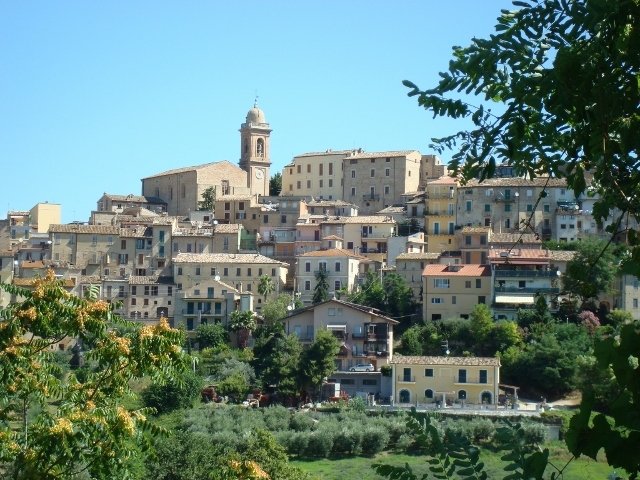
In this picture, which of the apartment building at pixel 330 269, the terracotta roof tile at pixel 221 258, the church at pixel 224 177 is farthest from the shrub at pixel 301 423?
the church at pixel 224 177

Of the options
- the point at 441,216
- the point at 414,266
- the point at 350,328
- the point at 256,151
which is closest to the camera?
the point at 350,328

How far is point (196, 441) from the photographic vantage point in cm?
3028

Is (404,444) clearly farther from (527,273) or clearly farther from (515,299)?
(527,273)

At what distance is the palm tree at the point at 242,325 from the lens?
5078 cm

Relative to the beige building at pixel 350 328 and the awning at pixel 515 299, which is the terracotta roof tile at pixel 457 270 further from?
the beige building at pixel 350 328

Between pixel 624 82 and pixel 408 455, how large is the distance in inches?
1298

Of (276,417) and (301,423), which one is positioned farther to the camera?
(276,417)

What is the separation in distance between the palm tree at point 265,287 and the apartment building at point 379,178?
1428 cm

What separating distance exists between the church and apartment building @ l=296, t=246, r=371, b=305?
650 inches

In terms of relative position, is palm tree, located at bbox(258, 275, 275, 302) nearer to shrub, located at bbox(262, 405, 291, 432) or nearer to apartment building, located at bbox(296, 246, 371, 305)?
apartment building, located at bbox(296, 246, 371, 305)

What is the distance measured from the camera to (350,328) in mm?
48031

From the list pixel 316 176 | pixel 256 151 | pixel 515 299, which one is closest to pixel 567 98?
pixel 515 299

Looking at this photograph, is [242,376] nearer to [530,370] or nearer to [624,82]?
[530,370]

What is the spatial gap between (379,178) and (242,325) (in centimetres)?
2036
